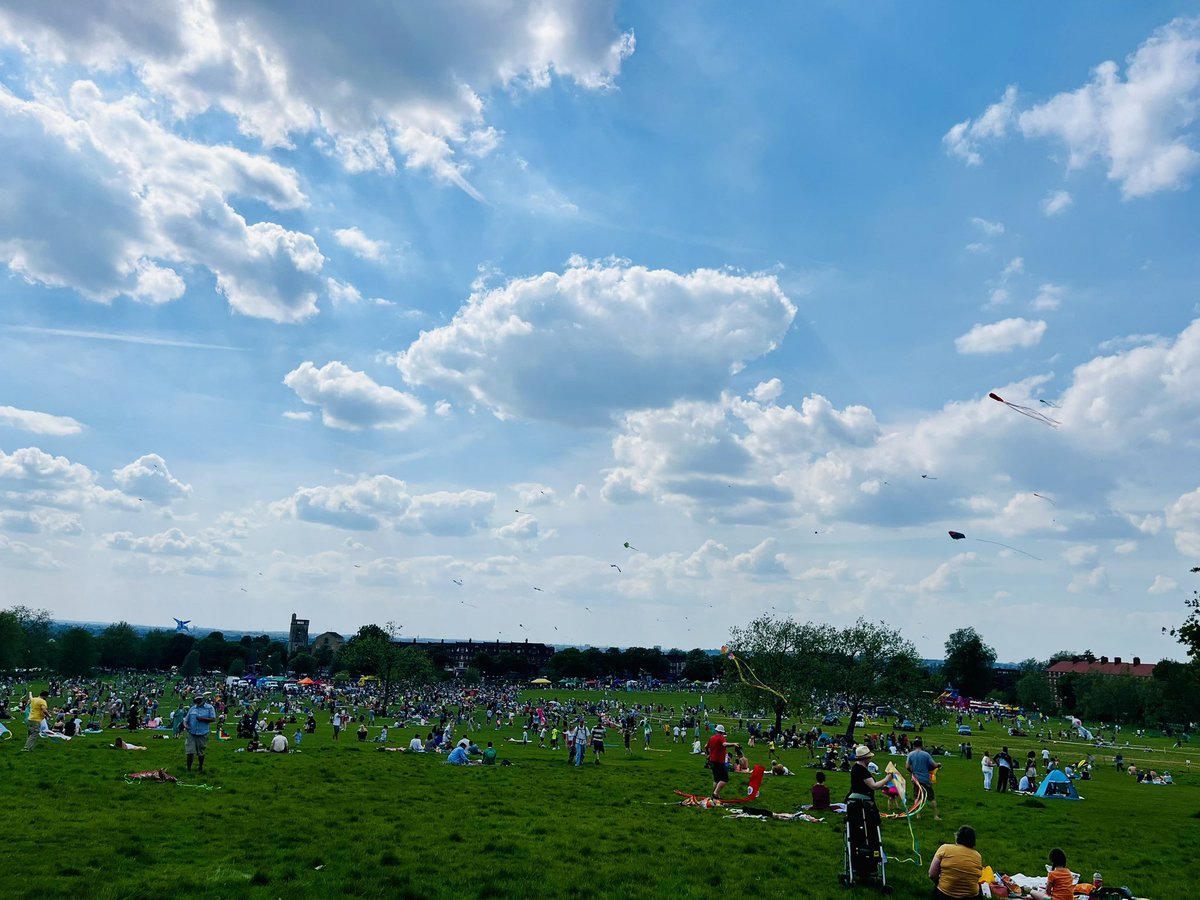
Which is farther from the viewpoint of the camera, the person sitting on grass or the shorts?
the person sitting on grass

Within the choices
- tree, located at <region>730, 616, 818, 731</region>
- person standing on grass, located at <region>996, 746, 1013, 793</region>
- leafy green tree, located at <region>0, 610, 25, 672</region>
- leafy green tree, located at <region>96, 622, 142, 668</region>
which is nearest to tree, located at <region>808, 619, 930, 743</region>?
tree, located at <region>730, 616, 818, 731</region>

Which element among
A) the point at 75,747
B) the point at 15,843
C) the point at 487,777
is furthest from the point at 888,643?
the point at 15,843

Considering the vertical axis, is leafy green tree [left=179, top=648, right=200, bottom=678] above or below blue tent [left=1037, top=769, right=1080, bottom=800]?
below

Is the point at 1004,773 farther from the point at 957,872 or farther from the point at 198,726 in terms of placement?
the point at 198,726

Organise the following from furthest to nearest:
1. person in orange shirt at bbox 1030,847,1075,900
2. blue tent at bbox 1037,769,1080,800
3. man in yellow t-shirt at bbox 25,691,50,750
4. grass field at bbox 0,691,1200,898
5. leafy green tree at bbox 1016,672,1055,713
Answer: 1. leafy green tree at bbox 1016,672,1055,713
2. blue tent at bbox 1037,769,1080,800
3. man in yellow t-shirt at bbox 25,691,50,750
4. grass field at bbox 0,691,1200,898
5. person in orange shirt at bbox 1030,847,1075,900

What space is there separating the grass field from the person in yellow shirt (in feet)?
5.08

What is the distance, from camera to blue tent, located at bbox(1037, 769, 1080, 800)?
25719 mm

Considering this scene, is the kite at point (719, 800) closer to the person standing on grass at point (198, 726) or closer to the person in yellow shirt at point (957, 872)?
the person in yellow shirt at point (957, 872)

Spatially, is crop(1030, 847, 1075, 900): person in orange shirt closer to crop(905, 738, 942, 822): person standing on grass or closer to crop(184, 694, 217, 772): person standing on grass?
crop(905, 738, 942, 822): person standing on grass

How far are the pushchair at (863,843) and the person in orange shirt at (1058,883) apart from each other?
214 cm

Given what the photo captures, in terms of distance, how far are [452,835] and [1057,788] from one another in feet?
74.8

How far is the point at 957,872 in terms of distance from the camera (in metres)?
9.47

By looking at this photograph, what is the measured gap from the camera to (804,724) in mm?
73375

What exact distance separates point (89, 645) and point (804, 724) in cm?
13152
